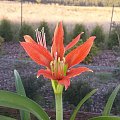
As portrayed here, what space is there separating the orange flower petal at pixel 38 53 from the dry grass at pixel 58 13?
556 cm

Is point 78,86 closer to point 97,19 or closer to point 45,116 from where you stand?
point 45,116

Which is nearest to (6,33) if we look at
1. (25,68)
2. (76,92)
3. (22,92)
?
(25,68)

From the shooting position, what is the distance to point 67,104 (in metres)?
2.49

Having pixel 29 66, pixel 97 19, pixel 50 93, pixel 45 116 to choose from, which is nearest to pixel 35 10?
pixel 97 19

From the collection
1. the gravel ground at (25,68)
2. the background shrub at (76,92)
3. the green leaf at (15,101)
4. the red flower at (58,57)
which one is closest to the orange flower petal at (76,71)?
the red flower at (58,57)

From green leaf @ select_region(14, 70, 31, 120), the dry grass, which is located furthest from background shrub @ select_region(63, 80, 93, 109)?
the dry grass

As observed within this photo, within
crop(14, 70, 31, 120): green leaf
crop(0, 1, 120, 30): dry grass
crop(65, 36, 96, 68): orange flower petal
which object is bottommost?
crop(0, 1, 120, 30): dry grass

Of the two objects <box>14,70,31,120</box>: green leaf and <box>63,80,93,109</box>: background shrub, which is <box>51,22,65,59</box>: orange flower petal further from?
<box>63,80,93,109</box>: background shrub

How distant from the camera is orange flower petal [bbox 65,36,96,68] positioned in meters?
0.62

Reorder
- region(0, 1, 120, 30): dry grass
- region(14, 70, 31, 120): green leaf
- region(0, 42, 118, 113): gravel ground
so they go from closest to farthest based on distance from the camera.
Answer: region(14, 70, 31, 120): green leaf, region(0, 42, 118, 113): gravel ground, region(0, 1, 120, 30): dry grass

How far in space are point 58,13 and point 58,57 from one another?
6.62 meters

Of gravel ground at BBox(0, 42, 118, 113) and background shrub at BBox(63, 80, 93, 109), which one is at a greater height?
background shrub at BBox(63, 80, 93, 109)

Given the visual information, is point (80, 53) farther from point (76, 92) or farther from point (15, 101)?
point (76, 92)

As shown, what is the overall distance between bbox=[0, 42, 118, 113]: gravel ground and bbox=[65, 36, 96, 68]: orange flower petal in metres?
1.94
